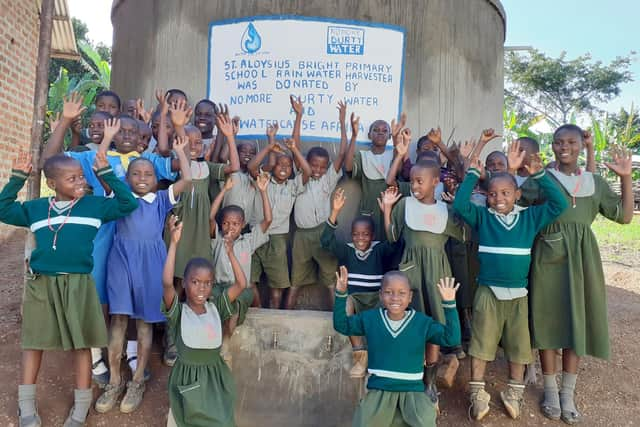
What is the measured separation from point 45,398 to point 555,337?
3.17 m

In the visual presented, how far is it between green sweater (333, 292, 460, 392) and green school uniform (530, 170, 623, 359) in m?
1.00

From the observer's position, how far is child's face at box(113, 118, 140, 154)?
3.35 m

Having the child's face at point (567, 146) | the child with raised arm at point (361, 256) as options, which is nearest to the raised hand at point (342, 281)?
the child with raised arm at point (361, 256)

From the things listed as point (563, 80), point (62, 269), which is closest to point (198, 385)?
point (62, 269)

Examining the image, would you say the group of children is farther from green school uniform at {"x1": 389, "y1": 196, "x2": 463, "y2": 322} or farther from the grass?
the grass

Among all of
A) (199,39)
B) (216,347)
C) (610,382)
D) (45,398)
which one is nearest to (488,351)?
(610,382)

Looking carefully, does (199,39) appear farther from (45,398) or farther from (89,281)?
(45,398)

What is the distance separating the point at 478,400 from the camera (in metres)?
3.09

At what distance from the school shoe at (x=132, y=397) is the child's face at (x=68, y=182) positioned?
46.4 inches

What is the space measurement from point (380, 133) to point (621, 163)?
162 centimetres

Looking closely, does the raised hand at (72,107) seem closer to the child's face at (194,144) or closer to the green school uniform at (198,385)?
the child's face at (194,144)

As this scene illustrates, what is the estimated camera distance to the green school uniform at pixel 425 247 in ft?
10.4

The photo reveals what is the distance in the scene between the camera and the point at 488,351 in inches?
122

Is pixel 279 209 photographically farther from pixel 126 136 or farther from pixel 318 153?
pixel 126 136
